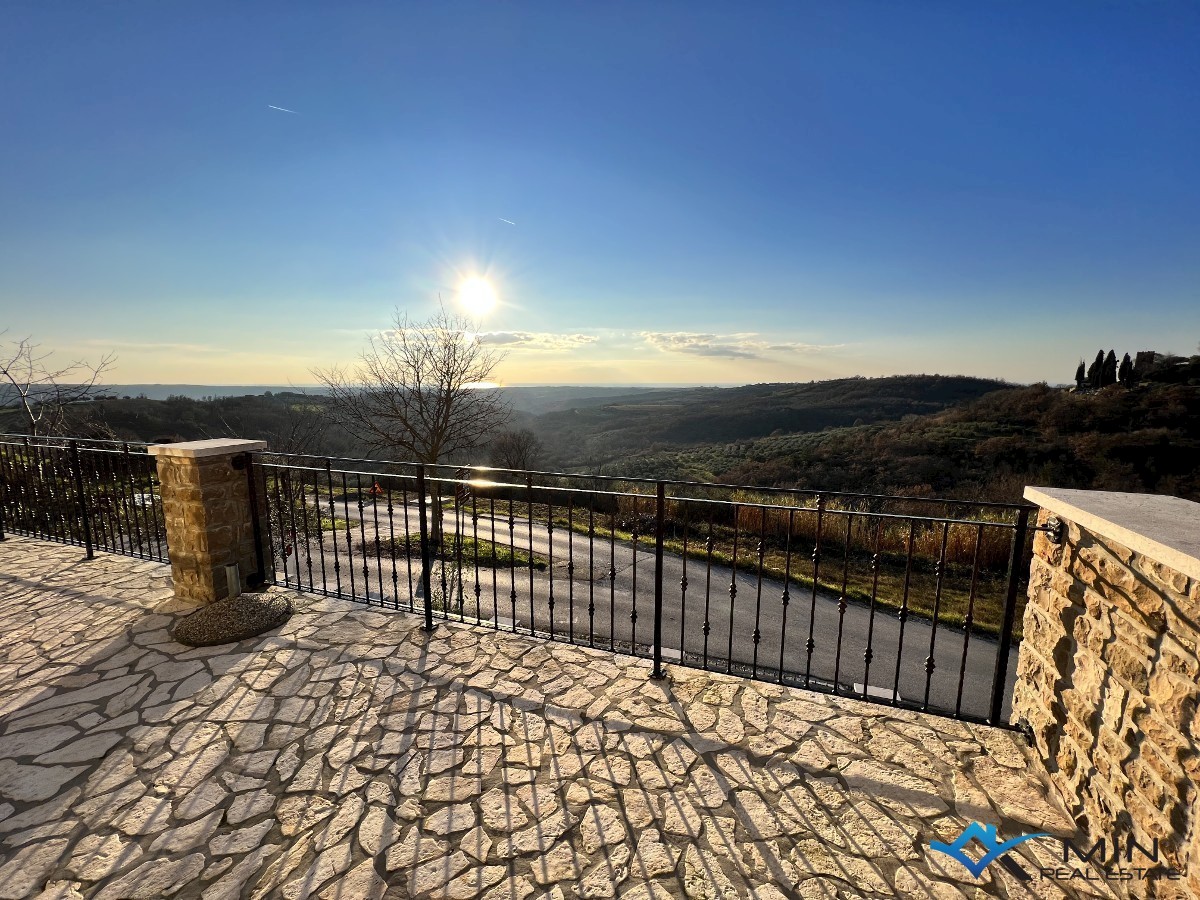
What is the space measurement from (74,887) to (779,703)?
3.57 m

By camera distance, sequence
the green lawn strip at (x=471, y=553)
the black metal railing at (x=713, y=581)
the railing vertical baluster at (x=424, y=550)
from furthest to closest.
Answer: the green lawn strip at (x=471, y=553), the railing vertical baluster at (x=424, y=550), the black metal railing at (x=713, y=581)

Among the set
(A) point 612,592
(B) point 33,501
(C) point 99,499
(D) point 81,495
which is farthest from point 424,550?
(B) point 33,501

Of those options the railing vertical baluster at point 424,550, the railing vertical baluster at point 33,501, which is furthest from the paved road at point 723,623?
the railing vertical baluster at point 33,501

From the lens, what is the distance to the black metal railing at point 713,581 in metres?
3.46

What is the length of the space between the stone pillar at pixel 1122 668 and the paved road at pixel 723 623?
1375 millimetres

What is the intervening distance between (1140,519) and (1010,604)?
38.4 inches

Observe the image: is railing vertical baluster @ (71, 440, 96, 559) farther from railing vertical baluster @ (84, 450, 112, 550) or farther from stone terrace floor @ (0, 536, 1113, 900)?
stone terrace floor @ (0, 536, 1113, 900)

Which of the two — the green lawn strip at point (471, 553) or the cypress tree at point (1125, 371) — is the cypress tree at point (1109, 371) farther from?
the green lawn strip at point (471, 553)

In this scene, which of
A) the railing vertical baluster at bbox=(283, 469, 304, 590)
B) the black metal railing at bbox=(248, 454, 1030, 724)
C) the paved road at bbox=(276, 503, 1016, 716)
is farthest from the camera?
the railing vertical baluster at bbox=(283, 469, 304, 590)

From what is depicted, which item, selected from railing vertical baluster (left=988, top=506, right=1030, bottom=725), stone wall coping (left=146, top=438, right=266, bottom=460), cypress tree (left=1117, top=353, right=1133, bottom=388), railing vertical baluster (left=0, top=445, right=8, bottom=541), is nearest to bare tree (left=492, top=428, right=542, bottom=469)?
railing vertical baluster (left=0, top=445, right=8, bottom=541)

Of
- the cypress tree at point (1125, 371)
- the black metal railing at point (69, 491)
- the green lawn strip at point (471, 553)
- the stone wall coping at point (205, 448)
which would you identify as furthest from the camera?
the cypress tree at point (1125, 371)

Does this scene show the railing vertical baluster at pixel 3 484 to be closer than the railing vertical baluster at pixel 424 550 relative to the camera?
No

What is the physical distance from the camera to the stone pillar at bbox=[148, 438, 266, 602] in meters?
4.45

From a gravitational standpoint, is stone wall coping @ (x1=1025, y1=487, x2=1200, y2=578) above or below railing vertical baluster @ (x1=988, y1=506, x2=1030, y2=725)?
above
